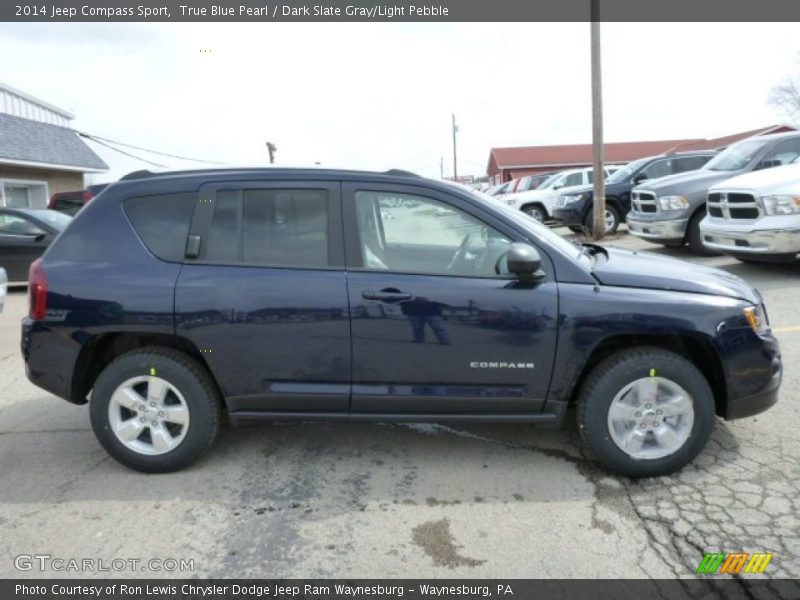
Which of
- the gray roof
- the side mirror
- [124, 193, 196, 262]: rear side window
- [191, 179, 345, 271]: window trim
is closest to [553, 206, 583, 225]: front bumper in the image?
the side mirror

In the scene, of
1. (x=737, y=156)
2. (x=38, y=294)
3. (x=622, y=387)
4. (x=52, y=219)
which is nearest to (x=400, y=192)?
(x=622, y=387)

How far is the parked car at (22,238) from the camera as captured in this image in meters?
10.5

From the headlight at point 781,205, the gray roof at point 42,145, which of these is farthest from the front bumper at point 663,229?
the gray roof at point 42,145

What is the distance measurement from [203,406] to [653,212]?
872 centimetres

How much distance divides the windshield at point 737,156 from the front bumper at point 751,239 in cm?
215

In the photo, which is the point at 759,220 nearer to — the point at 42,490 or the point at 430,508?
the point at 430,508

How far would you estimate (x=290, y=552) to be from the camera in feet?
9.49

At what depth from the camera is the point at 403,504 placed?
3.30 m

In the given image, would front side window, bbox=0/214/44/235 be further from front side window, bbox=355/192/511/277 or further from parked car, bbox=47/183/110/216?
front side window, bbox=355/192/511/277

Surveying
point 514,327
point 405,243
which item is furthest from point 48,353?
point 514,327

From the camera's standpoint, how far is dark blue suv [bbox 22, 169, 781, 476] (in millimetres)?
3420

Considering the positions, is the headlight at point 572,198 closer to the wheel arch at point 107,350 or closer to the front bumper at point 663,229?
the front bumper at point 663,229

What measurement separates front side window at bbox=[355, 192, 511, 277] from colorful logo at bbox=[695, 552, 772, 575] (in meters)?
1.68

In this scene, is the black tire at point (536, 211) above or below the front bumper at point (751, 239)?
above
